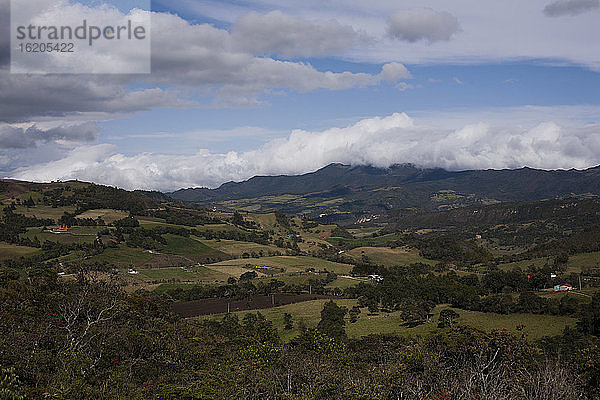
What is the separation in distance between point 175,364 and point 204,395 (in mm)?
15279

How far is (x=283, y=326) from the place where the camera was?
110062 millimetres

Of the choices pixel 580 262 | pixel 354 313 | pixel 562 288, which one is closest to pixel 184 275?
pixel 354 313

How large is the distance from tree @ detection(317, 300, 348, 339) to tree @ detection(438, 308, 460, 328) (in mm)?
22131

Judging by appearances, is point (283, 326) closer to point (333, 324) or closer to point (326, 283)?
point (333, 324)

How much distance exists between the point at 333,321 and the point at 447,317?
2605cm

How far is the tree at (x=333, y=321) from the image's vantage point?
294ft

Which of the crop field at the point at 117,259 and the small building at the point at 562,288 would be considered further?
the crop field at the point at 117,259

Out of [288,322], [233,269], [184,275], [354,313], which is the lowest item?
[233,269]

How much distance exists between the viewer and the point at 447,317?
104375 mm

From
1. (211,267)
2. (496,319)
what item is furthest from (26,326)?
(211,267)

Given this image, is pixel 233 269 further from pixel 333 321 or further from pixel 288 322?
pixel 333 321

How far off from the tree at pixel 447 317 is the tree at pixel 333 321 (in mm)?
22131

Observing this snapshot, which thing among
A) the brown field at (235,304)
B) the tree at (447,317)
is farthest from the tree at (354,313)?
the brown field at (235,304)

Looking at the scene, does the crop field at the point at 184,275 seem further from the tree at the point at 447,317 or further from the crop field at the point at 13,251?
the tree at the point at 447,317
